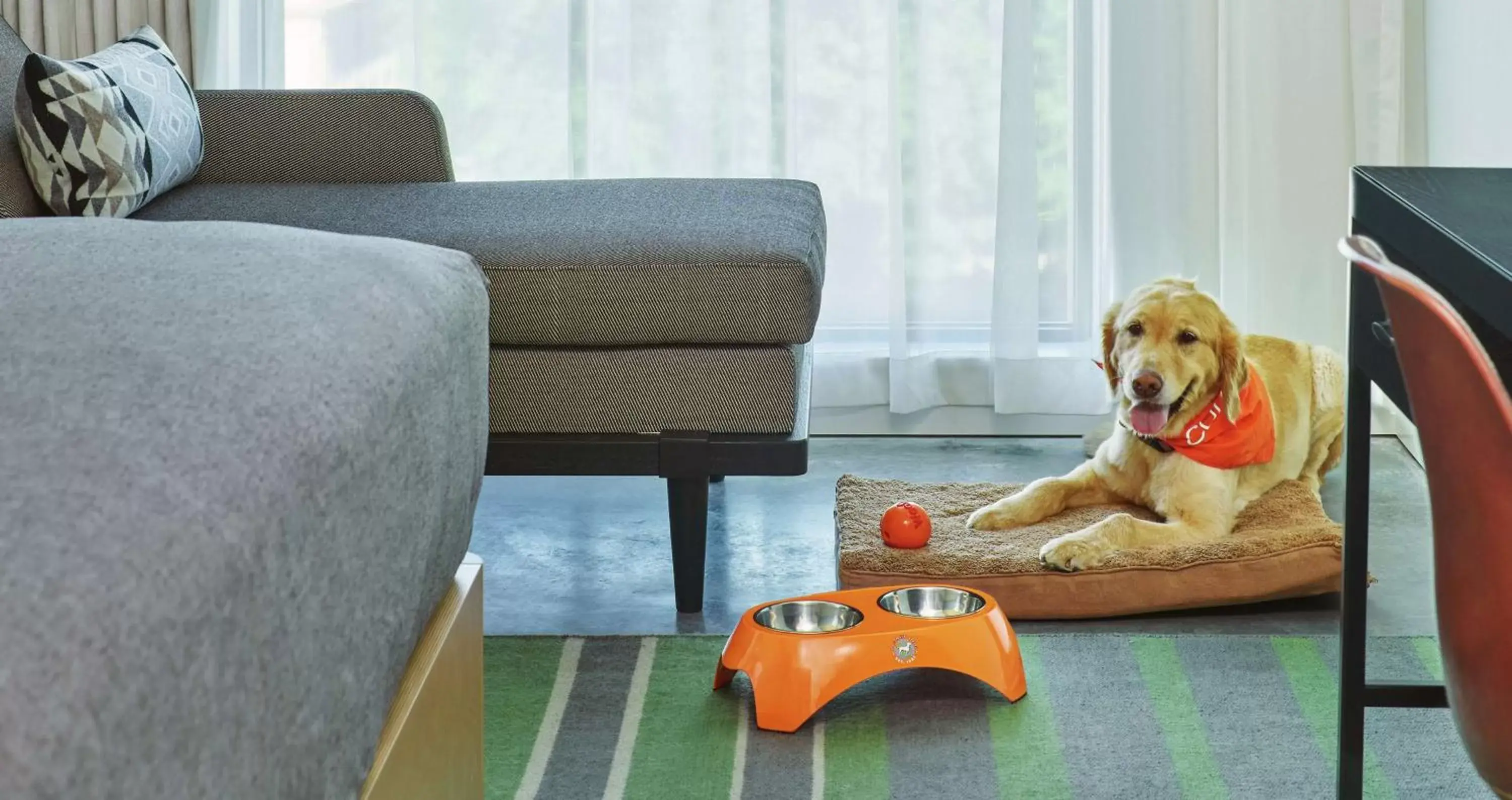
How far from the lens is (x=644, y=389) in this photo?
79.7 inches

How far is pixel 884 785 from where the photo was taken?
1.56 meters

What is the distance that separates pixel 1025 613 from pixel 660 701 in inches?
21.8

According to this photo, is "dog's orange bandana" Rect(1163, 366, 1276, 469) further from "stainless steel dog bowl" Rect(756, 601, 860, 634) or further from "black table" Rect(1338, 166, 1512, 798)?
"black table" Rect(1338, 166, 1512, 798)

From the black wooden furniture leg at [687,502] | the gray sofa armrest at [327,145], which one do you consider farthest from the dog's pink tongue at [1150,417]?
the gray sofa armrest at [327,145]

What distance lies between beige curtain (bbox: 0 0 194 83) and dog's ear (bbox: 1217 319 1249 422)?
2175mm

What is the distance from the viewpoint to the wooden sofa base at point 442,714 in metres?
0.72

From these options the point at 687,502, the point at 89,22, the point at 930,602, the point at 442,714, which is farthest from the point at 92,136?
the point at 442,714

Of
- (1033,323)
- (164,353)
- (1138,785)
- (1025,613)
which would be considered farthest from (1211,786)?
(1033,323)

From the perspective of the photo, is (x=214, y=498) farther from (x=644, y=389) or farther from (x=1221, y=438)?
(x=1221, y=438)

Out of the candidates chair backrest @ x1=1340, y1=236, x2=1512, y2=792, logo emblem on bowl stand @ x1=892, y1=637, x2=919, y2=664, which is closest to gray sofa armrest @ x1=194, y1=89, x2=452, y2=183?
logo emblem on bowl stand @ x1=892, y1=637, x2=919, y2=664

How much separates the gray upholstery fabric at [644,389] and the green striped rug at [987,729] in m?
0.29

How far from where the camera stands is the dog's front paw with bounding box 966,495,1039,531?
232cm

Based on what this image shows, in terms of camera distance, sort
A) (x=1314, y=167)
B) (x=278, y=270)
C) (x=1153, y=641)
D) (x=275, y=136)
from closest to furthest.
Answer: (x=278, y=270), (x=1153, y=641), (x=275, y=136), (x=1314, y=167)

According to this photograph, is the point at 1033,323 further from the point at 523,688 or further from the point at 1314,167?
the point at 523,688
